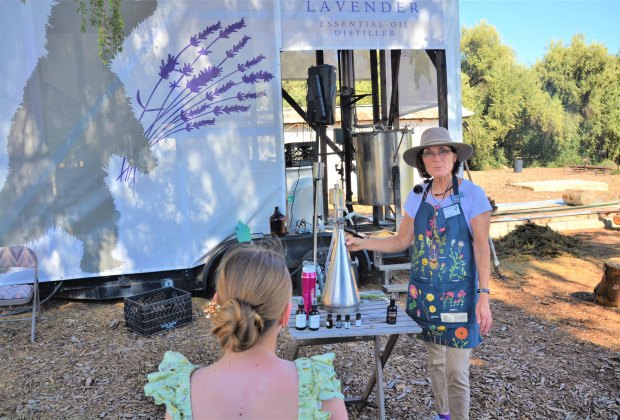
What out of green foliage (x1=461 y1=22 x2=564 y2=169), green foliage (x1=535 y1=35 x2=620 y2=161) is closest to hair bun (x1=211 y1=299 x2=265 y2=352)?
green foliage (x1=461 y1=22 x2=564 y2=169)

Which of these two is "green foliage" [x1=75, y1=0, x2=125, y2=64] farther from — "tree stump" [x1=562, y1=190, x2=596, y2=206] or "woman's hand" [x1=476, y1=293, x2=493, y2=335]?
"tree stump" [x1=562, y1=190, x2=596, y2=206]

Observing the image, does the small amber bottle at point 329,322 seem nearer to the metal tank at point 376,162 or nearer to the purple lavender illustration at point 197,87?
the purple lavender illustration at point 197,87

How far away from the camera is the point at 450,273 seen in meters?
2.74

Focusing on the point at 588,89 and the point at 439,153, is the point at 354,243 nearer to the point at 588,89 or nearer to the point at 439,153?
the point at 439,153

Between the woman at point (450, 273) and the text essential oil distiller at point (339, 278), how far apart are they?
339 mm

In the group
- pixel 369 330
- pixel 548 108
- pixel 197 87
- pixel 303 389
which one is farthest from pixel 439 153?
pixel 548 108

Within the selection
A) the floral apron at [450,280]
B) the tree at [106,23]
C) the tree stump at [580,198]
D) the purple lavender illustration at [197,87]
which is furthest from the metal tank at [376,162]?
the tree stump at [580,198]

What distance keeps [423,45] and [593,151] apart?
23130mm

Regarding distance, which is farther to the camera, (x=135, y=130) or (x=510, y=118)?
(x=510, y=118)

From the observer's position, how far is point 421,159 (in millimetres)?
3037

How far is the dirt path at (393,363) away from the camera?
358 centimetres

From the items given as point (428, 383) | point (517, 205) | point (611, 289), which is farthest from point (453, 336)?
point (517, 205)

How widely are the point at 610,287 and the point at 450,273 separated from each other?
3731mm

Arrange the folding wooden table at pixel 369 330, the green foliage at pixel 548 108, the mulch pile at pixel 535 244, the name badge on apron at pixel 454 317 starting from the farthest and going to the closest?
the green foliage at pixel 548 108 → the mulch pile at pixel 535 244 → the name badge on apron at pixel 454 317 → the folding wooden table at pixel 369 330
